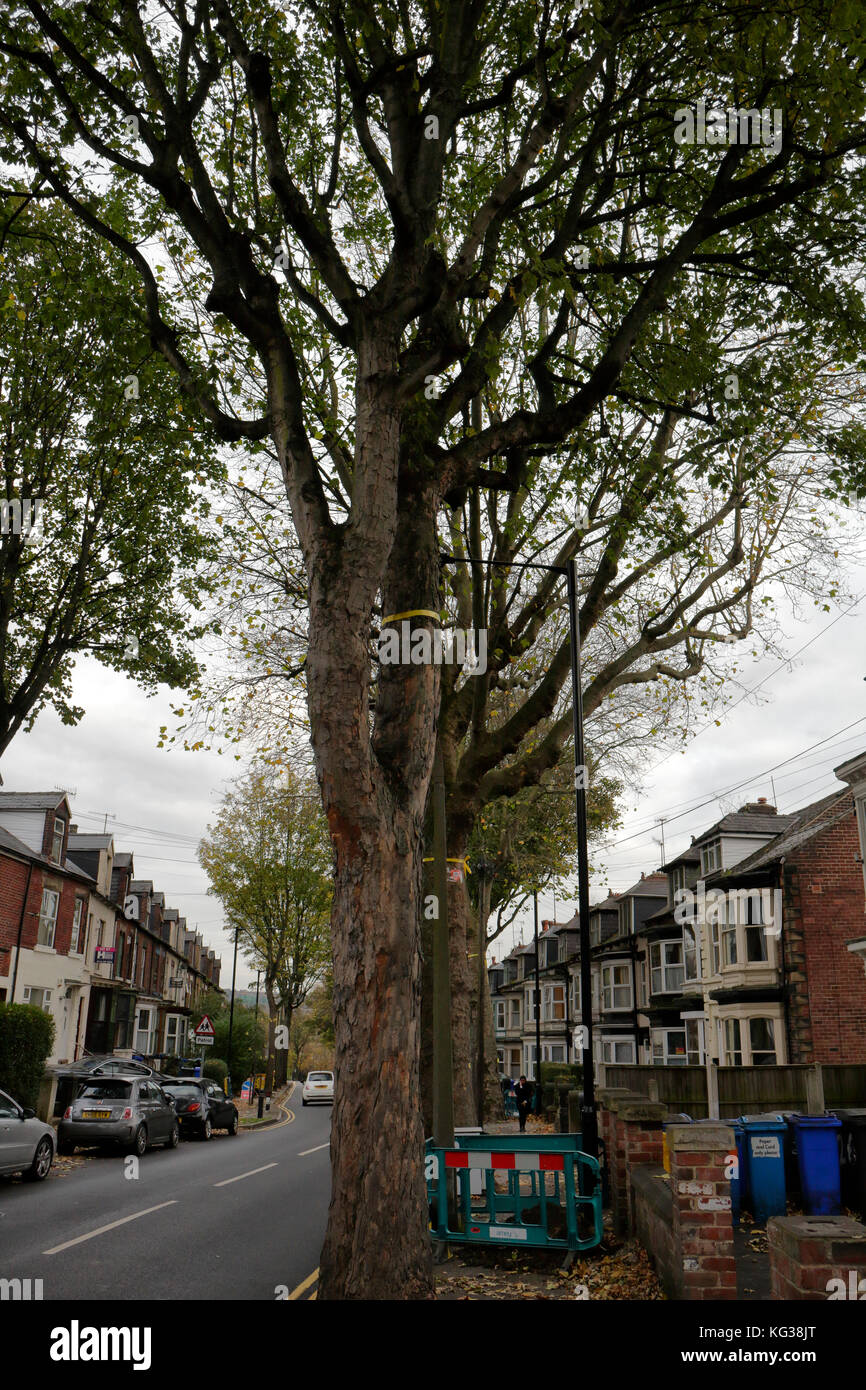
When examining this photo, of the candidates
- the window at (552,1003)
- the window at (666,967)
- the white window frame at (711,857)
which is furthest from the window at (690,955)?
the window at (552,1003)

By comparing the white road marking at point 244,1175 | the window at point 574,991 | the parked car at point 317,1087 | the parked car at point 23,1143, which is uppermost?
the window at point 574,991

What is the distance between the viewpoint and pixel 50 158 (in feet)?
30.2

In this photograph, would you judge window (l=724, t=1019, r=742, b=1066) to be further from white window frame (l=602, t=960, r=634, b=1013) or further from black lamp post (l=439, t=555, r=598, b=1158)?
black lamp post (l=439, t=555, r=598, b=1158)

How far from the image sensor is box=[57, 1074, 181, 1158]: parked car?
19.5 meters

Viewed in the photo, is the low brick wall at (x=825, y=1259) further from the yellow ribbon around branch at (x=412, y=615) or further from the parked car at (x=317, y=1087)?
the parked car at (x=317, y=1087)

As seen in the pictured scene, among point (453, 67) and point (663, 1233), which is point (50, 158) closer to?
point (453, 67)

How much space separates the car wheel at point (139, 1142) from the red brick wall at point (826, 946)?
59.9 ft

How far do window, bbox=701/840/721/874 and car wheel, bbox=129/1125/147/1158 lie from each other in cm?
2259

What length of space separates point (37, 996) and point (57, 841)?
17.9ft

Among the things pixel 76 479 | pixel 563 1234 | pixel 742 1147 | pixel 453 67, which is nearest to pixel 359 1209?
pixel 563 1234

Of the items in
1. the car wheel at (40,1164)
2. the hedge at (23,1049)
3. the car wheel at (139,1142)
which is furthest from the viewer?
the hedge at (23,1049)

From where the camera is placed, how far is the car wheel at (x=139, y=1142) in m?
19.8

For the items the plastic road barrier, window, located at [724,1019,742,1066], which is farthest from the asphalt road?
window, located at [724,1019,742,1066]

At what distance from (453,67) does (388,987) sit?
7.42 m
